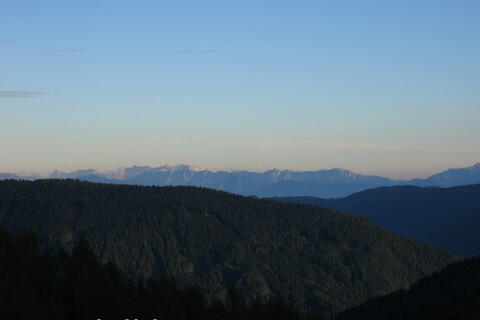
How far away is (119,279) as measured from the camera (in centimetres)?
10925

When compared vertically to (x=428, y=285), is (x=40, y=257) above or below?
above

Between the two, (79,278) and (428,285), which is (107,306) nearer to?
(79,278)

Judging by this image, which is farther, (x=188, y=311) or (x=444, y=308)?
(x=188, y=311)

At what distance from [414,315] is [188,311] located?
4064 cm

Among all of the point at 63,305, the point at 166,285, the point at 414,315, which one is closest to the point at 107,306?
the point at 63,305

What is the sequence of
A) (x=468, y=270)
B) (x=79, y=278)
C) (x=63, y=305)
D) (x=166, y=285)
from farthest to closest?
(x=468, y=270), (x=166, y=285), (x=79, y=278), (x=63, y=305)

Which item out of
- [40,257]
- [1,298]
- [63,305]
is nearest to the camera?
[1,298]

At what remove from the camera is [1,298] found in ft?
243

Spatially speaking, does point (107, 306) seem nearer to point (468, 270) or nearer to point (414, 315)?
point (414, 315)

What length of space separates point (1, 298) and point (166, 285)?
46833 mm

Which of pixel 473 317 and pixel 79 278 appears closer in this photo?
pixel 473 317

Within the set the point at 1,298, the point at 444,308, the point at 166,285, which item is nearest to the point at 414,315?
the point at 444,308

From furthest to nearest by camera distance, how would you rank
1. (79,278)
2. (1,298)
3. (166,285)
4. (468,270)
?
(468,270) → (166,285) → (79,278) → (1,298)

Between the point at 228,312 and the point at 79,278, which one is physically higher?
the point at 79,278
